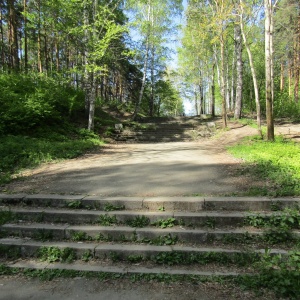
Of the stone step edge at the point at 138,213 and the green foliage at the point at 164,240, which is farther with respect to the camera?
the stone step edge at the point at 138,213

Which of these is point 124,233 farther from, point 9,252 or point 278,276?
point 278,276

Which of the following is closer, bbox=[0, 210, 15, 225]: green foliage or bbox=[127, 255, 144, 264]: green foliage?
bbox=[127, 255, 144, 264]: green foliage

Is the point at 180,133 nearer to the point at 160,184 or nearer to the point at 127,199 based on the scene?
the point at 160,184

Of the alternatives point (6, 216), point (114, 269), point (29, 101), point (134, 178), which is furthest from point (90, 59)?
point (114, 269)

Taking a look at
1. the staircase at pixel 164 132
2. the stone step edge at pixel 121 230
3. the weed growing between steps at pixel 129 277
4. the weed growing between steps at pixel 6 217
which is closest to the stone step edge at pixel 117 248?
the stone step edge at pixel 121 230

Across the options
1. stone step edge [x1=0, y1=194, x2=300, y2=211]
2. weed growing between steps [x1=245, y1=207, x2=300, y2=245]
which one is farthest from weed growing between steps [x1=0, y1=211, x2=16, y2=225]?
weed growing between steps [x1=245, y1=207, x2=300, y2=245]

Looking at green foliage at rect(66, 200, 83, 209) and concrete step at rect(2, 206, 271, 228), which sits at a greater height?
green foliage at rect(66, 200, 83, 209)

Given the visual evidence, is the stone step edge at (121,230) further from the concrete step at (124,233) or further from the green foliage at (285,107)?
the green foliage at (285,107)

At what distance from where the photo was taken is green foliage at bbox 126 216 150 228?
156 inches

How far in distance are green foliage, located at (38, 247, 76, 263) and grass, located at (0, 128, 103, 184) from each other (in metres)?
3.02

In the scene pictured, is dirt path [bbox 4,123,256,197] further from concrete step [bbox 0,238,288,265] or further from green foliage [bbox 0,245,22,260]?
green foliage [bbox 0,245,22,260]

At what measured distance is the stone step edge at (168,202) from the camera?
4148 mm

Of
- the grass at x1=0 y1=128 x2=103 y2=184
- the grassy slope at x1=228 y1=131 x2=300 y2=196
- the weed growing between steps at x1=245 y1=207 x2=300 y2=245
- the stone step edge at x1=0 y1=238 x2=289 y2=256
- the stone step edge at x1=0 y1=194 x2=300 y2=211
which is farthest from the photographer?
the grass at x1=0 y1=128 x2=103 y2=184

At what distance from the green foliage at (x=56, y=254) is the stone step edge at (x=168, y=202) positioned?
3.53 ft
